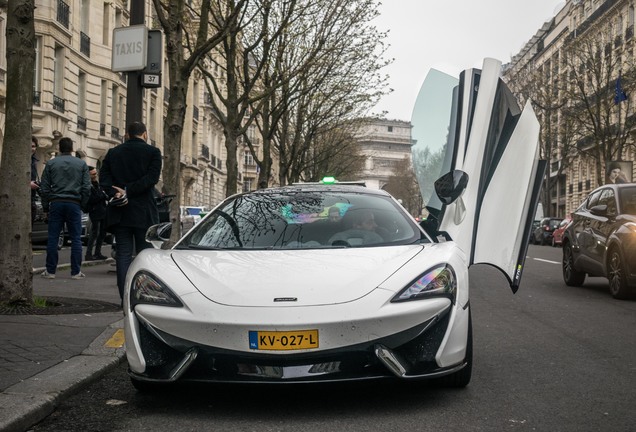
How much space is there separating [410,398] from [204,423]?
1168 mm

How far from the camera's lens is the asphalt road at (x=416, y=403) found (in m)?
4.07

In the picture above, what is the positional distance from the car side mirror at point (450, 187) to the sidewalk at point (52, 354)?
291 centimetres

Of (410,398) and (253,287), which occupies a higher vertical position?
(253,287)

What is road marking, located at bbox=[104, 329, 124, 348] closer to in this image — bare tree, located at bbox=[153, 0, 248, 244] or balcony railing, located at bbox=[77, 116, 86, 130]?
bare tree, located at bbox=[153, 0, 248, 244]

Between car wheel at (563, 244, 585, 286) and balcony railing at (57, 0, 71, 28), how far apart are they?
25.0 metres

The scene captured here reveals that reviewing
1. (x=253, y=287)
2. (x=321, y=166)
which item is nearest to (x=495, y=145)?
(x=253, y=287)

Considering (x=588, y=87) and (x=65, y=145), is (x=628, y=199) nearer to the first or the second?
(x=65, y=145)

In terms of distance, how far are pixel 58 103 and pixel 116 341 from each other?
1095 inches

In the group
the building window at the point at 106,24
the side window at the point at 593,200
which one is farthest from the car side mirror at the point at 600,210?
the building window at the point at 106,24

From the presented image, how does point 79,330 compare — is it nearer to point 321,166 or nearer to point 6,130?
→ point 6,130

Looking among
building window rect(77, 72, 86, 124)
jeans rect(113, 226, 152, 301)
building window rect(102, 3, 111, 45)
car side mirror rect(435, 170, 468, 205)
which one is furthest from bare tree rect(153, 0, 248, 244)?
building window rect(102, 3, 111, 45)

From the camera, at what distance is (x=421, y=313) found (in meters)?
4.27

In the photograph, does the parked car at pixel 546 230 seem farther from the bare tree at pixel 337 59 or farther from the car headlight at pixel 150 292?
the car headlight at pixel 150 292

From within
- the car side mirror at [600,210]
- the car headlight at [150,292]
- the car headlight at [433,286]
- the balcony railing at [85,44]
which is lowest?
the car headlight at [150,292]
